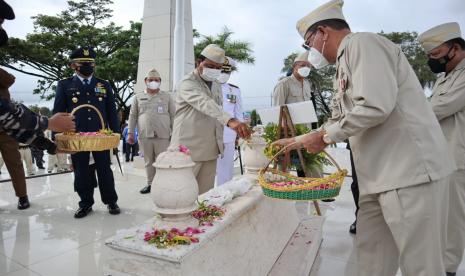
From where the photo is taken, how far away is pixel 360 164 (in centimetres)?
161

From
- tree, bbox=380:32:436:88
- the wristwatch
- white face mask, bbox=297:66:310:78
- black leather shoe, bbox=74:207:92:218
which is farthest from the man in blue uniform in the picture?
tree, bbox=380:32:436:88

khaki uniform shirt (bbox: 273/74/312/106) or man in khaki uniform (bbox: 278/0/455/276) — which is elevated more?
khaki uniform shirt (bbox: 273/74/312/106)

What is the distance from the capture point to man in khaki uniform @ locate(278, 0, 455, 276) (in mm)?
1438

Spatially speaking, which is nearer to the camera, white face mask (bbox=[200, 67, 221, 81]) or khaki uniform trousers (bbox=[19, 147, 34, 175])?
white face mask (bbox=[200, 67, 221, 81])

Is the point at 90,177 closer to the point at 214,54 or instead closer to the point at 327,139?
the point at 214,54

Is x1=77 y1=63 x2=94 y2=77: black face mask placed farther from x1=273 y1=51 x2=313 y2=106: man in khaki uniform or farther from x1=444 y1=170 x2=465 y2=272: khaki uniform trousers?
x1=444 y1=170 x2=465 y2=272: khaki uniform trousers

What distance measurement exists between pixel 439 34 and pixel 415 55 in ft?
82.9

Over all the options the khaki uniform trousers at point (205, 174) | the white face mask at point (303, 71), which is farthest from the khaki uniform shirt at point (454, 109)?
the white face mask at point (303, 71)

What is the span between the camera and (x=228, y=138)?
14.7ft

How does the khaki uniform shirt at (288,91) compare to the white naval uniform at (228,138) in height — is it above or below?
Answer: above

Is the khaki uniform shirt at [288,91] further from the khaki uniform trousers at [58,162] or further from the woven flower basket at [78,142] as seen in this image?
the khaki uniform trousers at [58,162]

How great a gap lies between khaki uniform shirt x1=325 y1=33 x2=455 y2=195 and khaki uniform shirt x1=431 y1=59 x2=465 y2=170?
3.32 feet

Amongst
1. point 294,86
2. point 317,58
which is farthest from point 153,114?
point 317,58

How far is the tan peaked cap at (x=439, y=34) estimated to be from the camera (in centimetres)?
251
